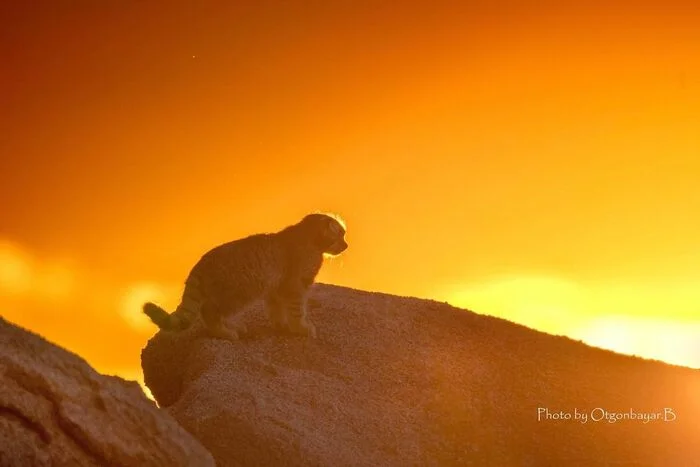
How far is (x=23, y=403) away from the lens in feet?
18.7

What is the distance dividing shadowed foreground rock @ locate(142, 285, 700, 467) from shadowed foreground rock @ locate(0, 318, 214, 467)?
1858mm

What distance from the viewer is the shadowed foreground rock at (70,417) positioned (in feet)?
18.5

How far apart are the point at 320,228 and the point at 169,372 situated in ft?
11.3

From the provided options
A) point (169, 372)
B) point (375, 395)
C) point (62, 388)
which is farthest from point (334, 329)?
point (62, 388)

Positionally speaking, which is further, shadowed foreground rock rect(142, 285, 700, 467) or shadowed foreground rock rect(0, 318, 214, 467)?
shadowed foreground rock rect(142, 285, 700, 467)

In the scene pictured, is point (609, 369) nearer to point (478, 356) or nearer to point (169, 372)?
point (478, 356)

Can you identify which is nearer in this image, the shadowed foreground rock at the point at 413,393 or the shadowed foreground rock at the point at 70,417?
the shadowed foreground rock at the point at 70,417

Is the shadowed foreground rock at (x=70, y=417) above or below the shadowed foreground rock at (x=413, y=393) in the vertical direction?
below

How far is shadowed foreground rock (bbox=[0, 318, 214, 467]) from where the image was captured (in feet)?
18.5

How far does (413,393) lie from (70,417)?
20.4ft

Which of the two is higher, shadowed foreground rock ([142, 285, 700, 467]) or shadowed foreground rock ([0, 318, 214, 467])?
shadowed foreground rock ([142, 285, 700, 467])

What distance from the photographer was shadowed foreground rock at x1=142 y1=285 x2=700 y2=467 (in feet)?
30.0

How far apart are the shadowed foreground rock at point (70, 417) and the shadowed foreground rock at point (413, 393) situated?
73.1 inches

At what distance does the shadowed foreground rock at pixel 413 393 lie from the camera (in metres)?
9.14
